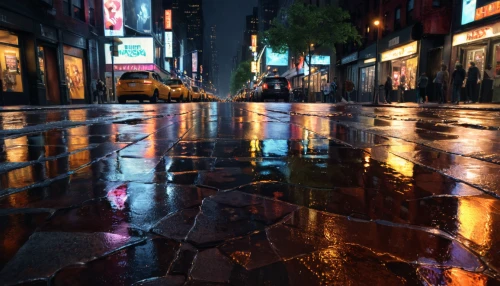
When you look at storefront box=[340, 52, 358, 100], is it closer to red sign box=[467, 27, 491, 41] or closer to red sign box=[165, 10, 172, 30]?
red sign box=[467, 27, 491, 41]

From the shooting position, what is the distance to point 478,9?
1848cm

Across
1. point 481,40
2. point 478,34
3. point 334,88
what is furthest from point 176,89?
point 481,40

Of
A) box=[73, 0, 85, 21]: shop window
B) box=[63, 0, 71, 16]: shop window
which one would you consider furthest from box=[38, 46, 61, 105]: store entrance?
box=[73, 0, 85, 21]: shop window

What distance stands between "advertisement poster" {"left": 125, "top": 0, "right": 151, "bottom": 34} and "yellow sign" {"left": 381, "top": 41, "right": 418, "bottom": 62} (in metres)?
27.5

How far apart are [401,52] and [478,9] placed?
7890 mm

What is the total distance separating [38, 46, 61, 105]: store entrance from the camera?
70.3 ft

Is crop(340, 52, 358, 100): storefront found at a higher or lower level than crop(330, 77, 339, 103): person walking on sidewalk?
higher

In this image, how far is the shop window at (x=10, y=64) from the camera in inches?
688

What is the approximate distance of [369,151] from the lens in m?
3.50

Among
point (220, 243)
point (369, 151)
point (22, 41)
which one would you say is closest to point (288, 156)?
point (369, 151)

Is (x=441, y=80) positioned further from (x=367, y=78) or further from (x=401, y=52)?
(x=367, y=78)

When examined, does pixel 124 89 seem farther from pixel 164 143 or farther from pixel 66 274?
pixel 66 274

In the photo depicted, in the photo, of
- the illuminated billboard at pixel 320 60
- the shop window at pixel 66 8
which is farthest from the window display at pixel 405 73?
the shop window at pixel 66 8

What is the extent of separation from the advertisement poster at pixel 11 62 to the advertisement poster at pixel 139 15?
74.7 ft
